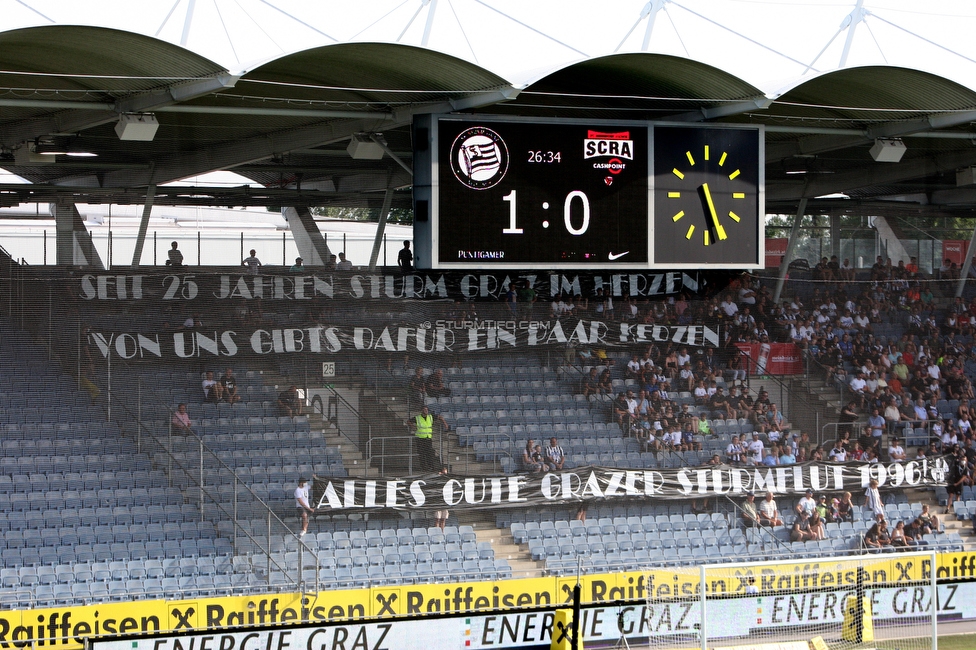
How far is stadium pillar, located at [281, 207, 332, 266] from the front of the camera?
18.1 meters

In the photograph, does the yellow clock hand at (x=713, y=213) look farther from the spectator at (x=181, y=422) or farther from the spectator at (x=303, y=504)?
Answer: the spectator at (x=181, y=422)

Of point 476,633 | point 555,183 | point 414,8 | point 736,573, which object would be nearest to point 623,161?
point 555,183

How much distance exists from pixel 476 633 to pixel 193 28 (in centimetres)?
851

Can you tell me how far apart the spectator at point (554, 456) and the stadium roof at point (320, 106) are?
435cm

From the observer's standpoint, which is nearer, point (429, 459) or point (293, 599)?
point (293, 599)

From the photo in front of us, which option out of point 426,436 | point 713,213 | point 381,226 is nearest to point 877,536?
point 713,213

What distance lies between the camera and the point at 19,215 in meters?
16.7

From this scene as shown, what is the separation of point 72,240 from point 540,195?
6.82 metres

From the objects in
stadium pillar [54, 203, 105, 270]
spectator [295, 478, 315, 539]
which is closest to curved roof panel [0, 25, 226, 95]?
stadium pillar [54, 203, 105, 270]

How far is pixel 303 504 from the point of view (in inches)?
629

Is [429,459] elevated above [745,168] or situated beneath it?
situated beneath

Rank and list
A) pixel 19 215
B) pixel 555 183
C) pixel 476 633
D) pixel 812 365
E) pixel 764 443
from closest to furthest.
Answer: pixel 476 633
pixel 555 183
pixel 19 215
pixel 764 443
pixel 812 365

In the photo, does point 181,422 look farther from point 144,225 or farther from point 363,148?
point 363,148

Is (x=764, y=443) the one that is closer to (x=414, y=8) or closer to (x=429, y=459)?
(x=429, y=459)
